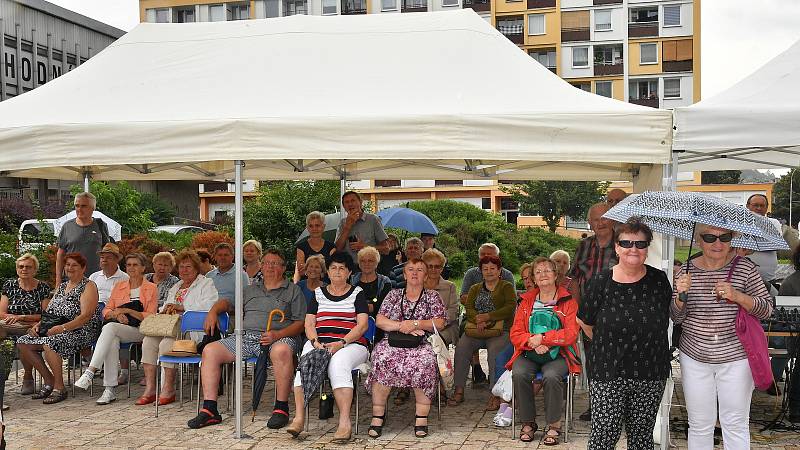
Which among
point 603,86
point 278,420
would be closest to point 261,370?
point 278,420

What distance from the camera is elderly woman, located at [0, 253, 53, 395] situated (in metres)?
7.20

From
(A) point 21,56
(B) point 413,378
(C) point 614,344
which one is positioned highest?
(A) point 21,56

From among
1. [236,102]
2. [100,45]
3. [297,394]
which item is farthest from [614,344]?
[100,45]

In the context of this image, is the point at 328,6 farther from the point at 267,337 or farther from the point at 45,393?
the point at 267,337

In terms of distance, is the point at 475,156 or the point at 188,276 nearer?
the point at 475,156

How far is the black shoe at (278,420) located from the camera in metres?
5.99

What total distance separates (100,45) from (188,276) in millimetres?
41541

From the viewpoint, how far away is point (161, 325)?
22.2 feet

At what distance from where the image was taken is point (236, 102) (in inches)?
231

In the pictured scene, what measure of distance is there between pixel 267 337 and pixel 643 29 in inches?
1801

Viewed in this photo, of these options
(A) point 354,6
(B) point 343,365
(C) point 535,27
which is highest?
(A) point 354,6

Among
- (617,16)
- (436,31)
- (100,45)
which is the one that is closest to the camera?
(436,31)

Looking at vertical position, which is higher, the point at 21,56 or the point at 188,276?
the point at 21,56

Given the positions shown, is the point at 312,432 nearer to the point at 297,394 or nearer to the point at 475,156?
the point at 297,394
